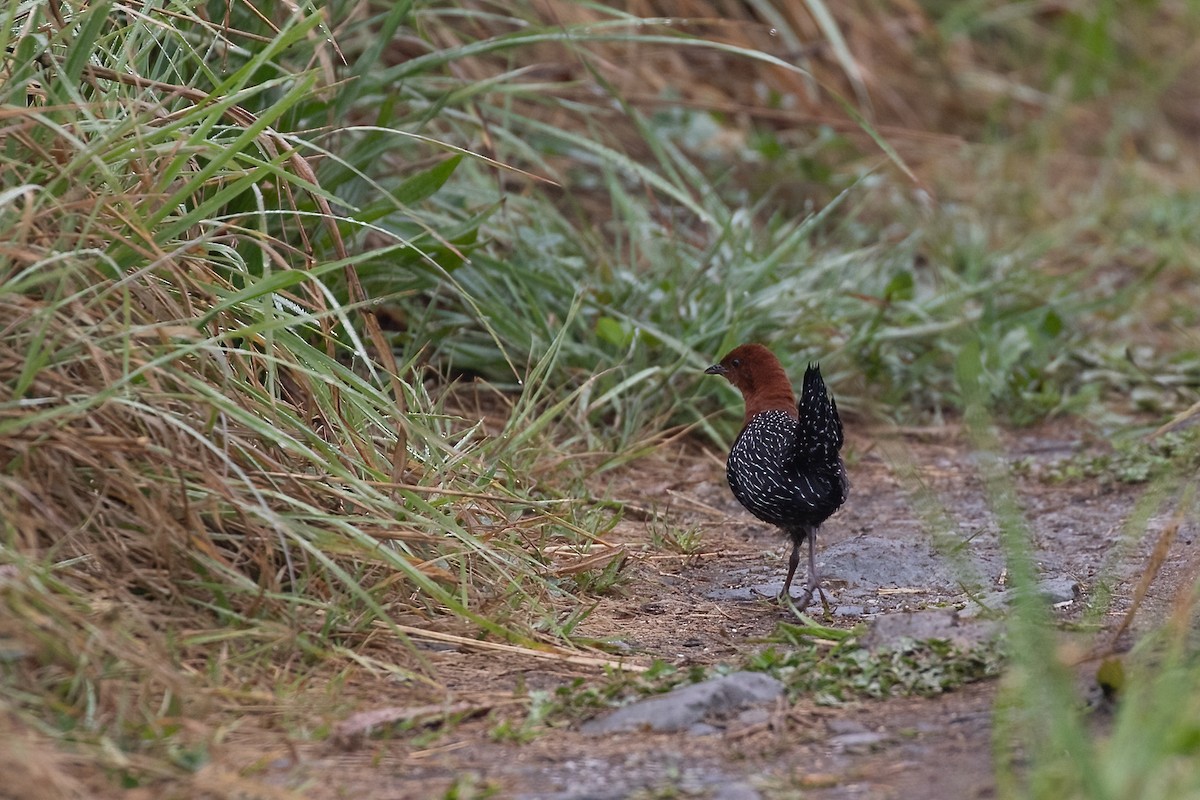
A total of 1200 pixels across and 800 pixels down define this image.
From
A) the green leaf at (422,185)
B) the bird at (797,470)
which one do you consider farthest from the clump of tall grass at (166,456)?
the green leaf at (422,185)

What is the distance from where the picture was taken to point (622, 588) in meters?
3.72

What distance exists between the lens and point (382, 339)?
364cm

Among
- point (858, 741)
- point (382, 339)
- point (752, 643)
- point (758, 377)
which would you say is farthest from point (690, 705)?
point (758, 377)

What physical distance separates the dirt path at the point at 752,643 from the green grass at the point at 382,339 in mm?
113

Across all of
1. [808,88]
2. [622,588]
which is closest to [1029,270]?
[808,88]

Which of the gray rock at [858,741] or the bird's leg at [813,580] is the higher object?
the gray rock at [858,741]

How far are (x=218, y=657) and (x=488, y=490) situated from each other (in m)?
1.10

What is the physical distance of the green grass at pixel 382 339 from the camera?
270 cm

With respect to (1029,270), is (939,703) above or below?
below

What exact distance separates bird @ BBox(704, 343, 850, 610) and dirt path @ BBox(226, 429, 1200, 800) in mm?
196

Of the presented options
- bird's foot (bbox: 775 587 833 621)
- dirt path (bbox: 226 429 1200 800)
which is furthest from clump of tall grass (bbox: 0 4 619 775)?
bird's foot (bbox: 775 587 833 621)

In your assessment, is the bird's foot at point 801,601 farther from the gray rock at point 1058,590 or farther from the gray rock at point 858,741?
the gray rock at point 858,741

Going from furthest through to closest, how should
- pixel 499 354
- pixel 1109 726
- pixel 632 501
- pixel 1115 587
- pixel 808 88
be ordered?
pixel 808 88
pixel 499 354
pixel 632 501
pixel 1115 587
pixel 1109 726

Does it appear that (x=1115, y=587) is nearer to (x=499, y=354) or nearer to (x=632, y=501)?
(x=632, y=501)
